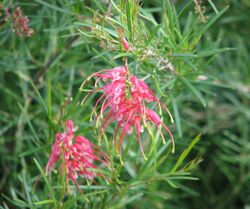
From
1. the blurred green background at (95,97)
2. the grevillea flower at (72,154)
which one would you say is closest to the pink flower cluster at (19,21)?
the blurred green background at (95,97)

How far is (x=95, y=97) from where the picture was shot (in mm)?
1503

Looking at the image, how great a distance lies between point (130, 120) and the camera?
3.04 feet

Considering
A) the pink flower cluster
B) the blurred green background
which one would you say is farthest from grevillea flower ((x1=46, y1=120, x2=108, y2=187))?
the pink flower cluster

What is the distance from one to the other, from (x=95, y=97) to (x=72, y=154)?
0.48 m

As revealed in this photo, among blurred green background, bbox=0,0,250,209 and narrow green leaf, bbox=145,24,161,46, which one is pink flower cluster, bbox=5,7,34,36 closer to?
blurred green background, bbox=0,0,250,209

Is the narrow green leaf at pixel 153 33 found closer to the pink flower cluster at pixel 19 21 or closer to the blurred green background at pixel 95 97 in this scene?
the blurred green background at pixel 95 97

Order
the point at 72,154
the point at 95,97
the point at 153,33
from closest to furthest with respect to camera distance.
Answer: the point at 153,33 → the point at 72,154 → the point at 95,97

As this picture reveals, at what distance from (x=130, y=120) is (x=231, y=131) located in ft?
2.93

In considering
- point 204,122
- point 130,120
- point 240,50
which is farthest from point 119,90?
point 204,122

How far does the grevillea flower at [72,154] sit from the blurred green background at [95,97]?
1.7 inches

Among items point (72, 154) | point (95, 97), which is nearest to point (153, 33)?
point (72, 154)

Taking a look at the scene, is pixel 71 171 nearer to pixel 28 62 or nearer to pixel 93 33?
pixel 93 33

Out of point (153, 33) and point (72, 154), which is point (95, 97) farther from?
point (153, 33)

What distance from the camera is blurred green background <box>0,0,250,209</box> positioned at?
122 cm
